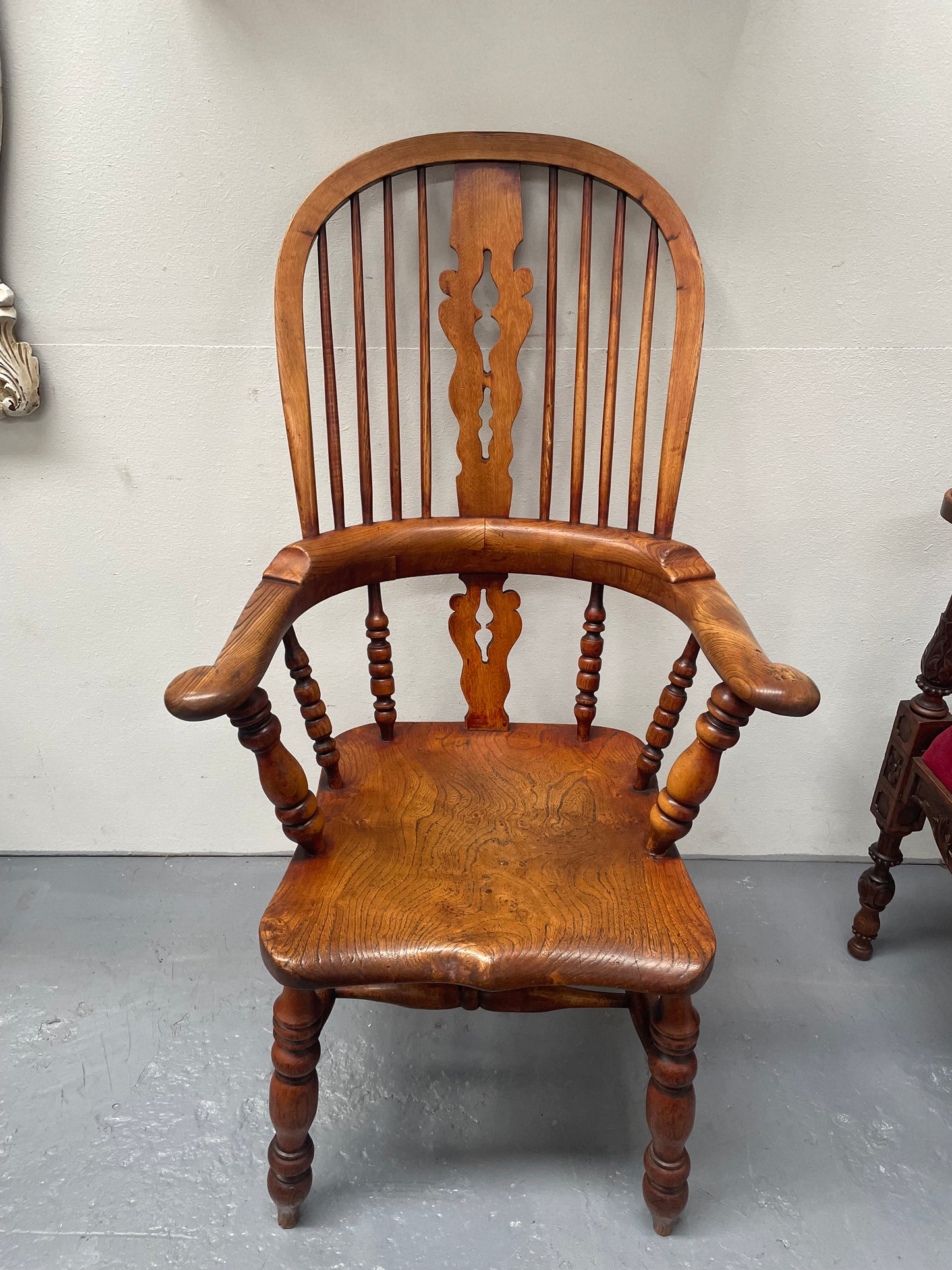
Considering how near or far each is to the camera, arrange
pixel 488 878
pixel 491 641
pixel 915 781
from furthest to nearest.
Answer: pixel 915 781 → pixel 491 641 → pixel 488 878

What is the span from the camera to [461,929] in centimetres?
84

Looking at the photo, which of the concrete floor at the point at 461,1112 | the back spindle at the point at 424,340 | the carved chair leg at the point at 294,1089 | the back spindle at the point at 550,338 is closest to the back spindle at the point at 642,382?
the back spindle at the point at 550,338

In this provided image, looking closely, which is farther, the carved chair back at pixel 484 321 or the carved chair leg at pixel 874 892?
the carved chair leg at pixel 874 892

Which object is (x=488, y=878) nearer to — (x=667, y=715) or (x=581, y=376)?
(x=667, y=715)

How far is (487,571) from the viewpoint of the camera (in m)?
1.14

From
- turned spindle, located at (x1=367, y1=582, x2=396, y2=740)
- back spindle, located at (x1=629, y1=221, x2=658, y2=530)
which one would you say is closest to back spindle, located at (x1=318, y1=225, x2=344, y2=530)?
turned spindle, located at (x1=367, y1=582, x2=396, y2=740)

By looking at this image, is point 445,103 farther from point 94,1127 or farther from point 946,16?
point 94,1127

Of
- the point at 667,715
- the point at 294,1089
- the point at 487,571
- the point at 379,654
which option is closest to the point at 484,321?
the point at 487,571

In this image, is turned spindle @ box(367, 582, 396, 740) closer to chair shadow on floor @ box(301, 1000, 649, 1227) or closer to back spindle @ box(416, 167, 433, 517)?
back spindle @ box(416, 167, 433, 517)

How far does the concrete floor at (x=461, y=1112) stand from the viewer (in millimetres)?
1021

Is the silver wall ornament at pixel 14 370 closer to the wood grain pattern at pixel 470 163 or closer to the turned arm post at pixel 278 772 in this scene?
the wood grain pattern at pixel 470 163

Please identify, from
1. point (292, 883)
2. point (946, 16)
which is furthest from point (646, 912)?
point (946, 16)

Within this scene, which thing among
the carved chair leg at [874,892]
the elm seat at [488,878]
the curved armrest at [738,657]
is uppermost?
the curved armrest at [738,657]

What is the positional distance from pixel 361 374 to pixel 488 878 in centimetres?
70
